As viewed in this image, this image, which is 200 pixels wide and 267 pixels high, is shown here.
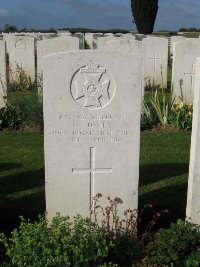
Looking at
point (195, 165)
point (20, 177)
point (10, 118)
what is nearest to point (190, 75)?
point (10, 118)

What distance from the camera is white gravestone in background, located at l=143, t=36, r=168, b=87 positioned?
41.1 feet

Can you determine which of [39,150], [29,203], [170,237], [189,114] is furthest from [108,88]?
[189,114]

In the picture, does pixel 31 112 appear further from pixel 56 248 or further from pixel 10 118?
pixel 56 248

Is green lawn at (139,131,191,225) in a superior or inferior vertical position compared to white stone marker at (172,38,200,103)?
inferior

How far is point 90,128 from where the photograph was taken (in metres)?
4.11

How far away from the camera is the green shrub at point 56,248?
11.2 ft

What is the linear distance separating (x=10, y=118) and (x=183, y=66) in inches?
141

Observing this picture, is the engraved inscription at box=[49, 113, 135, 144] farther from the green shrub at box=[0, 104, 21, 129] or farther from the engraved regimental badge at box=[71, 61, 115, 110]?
the green shrub at box=[0, 104, 21, 129]

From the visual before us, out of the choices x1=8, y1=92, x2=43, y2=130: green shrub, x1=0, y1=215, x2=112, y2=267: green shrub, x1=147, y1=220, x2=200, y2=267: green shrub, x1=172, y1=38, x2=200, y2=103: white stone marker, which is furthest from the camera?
x1=172, y1=38, x2=200, y2=103: white stone marker

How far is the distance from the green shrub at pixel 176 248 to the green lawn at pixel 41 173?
3.36 feet

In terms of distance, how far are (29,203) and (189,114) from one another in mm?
4321

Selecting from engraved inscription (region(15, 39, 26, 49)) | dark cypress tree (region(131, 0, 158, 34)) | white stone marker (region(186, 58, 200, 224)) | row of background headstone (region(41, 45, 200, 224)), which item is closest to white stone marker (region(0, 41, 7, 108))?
engraved inscription (region(15, 39, 26, 49))

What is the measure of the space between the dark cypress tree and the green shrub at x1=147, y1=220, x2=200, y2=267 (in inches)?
1028

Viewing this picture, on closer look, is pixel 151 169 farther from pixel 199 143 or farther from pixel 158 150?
pixel 199 143
